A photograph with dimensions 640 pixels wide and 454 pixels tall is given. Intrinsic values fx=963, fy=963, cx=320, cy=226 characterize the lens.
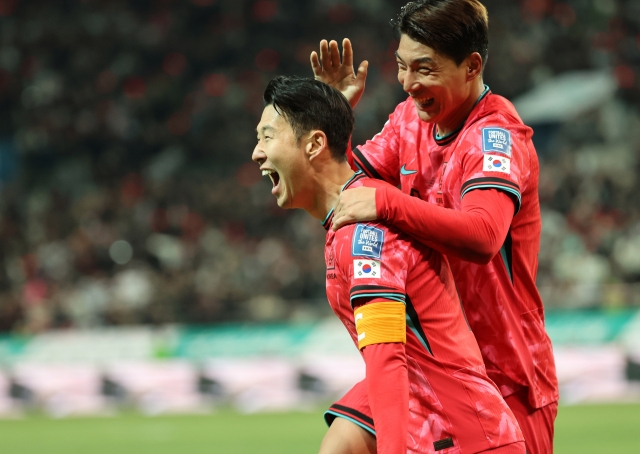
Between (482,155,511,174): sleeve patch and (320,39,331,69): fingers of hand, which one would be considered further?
(320,39,331,69): fingers of hand

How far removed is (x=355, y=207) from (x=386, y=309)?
0.36 meters

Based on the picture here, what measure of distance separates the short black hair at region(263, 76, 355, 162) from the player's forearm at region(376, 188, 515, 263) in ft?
1.03

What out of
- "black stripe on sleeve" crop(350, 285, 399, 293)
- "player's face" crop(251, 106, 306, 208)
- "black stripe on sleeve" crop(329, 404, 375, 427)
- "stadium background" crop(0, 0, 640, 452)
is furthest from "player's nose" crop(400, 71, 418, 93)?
"stadium background" crop(0, 0, 640, 452)

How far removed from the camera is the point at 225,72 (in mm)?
17906

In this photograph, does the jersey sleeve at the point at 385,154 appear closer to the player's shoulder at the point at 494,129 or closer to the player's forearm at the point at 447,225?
the player's shoulder at the point at 494,129

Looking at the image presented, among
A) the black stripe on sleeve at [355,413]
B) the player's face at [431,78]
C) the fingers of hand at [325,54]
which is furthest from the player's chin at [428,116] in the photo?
the black stripe on sleeve at [355,413]

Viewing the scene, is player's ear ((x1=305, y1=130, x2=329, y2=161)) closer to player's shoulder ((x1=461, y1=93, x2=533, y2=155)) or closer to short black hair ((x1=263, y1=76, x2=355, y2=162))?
short black hair ((x1=263, y1=76, x2=355, y2=162))

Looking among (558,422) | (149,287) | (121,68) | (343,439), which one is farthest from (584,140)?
(343,439)

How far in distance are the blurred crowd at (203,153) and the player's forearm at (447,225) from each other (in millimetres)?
8761

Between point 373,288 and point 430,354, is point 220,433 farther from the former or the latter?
point 373,288

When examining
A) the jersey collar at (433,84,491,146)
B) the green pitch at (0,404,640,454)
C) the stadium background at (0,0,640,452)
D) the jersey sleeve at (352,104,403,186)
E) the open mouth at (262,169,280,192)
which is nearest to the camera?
the open mouth at (262,169,280,192)

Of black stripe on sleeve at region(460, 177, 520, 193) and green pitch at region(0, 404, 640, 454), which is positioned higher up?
green pitch at region(0, 404, 640, 454)

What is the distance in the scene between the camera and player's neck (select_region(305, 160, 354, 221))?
333 centimetres

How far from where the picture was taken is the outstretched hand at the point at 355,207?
307 centimetres
